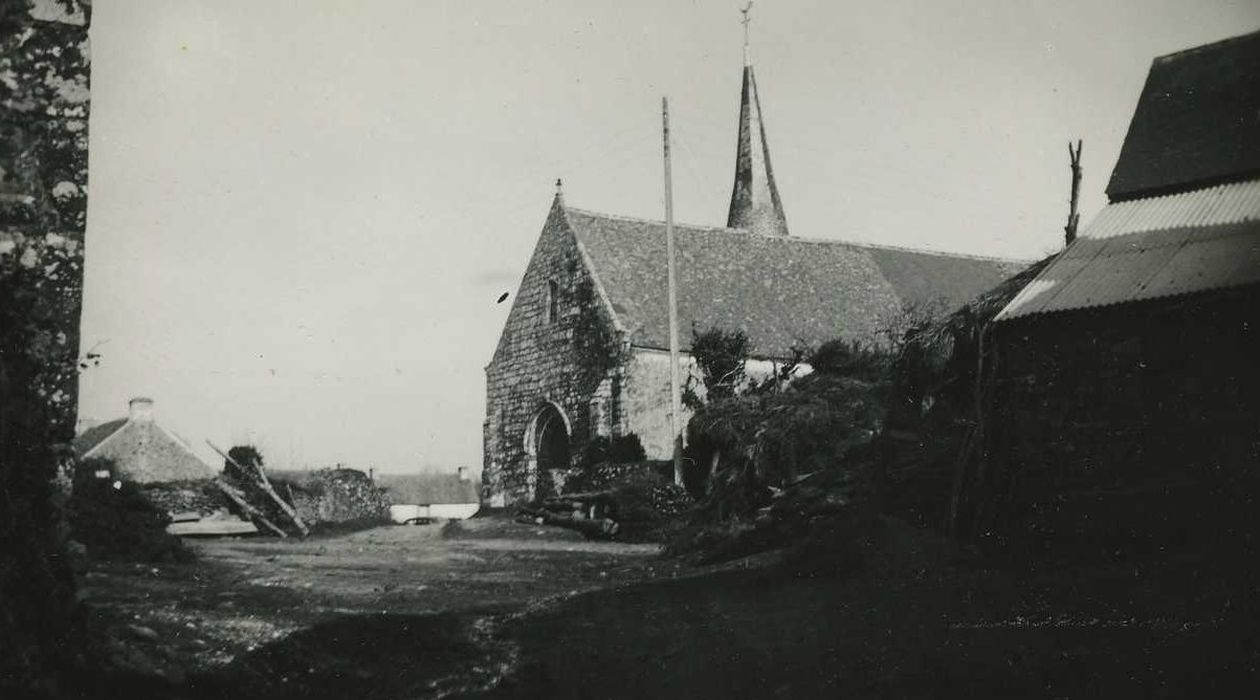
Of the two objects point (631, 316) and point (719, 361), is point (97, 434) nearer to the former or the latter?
point (631, 316)

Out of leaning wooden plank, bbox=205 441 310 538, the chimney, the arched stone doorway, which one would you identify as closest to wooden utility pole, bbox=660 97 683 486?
the arched stone doorway

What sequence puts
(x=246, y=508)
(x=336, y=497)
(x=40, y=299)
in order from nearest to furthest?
1. (x=40, y=299)
2. (x=246, y=508)
3. (x=336, y=497)

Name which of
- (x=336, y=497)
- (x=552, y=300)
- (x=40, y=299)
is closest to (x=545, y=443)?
(x=552, y=300)

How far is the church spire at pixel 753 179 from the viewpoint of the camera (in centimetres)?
3938

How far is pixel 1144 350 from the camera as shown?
12164mm

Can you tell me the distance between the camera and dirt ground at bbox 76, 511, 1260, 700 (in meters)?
6.59

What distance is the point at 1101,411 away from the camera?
12383 millimetres

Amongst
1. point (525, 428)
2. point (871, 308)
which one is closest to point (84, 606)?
point (525, 428)

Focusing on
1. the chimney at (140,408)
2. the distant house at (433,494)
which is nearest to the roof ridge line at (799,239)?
the chimney at (140,408)

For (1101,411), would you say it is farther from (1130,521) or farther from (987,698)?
(987,698)

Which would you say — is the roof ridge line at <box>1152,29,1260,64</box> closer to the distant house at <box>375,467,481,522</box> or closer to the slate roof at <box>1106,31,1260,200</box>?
the slate roof at <box>1106,31,1260,200</box>

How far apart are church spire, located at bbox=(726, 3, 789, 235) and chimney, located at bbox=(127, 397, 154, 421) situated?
81.9 feet

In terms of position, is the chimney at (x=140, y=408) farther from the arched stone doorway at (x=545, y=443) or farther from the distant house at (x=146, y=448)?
the arched stone doorway at (x=545, y=443)

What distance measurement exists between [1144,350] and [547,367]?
66.3 ft
